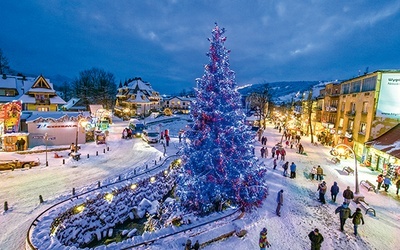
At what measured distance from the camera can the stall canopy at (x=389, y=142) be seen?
59.4 feet

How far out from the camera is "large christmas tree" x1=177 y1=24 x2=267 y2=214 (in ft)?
38.9

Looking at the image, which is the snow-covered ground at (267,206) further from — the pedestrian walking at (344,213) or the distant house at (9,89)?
the distant house at (9,89)

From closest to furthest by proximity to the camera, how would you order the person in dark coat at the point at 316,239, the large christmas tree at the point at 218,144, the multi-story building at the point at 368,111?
the person in dark coat at the point at 316,239, the large christmas tree at the point at 218,144, the multi-story building at the point at 368,111

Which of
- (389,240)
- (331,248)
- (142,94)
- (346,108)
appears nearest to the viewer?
(331,248)

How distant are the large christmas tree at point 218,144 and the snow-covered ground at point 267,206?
1742 millimetres

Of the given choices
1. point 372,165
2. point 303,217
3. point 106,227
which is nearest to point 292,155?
point 372,165

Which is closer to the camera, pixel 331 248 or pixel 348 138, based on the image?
pixel 331 248

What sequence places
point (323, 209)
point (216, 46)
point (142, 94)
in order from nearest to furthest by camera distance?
point (216, 46)
point (323, 209)
point (142, 94)

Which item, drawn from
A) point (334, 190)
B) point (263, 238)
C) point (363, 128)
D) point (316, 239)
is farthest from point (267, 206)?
point (363, 128)

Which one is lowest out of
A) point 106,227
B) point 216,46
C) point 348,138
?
point 106,227

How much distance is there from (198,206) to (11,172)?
16.4 metres

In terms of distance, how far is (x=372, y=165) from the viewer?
874 inches

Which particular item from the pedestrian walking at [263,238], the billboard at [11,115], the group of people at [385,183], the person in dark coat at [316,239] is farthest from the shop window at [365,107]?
the billboard at [11,115]

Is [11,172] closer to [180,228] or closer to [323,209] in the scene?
[180,228]
